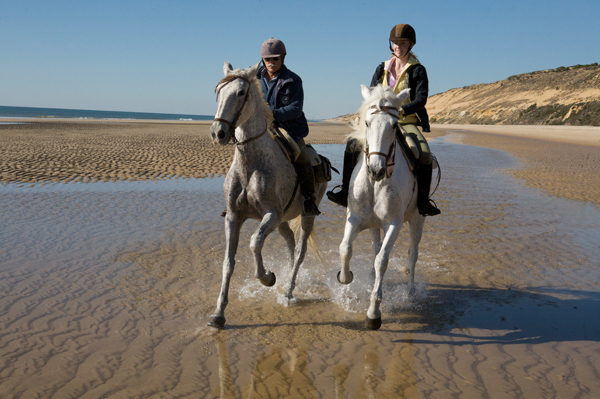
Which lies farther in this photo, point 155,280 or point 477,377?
point 155,280

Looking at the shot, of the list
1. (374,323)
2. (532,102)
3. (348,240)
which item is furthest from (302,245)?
(532,102)

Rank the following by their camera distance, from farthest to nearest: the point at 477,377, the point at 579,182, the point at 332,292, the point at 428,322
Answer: the point at 579,182
the point at 332,292
the point at 428,322
the point at 477,377

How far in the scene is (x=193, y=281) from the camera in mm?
6148

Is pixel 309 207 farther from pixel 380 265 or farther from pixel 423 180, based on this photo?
pixel 423 180

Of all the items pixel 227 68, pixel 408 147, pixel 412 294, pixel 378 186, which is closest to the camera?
pixel 227 68

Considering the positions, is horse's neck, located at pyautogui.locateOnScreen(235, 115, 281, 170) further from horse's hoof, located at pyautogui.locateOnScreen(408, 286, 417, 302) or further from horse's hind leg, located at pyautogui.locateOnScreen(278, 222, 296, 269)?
horse's hoof, located at pyautogui.locateOnScreen(408, 286, 417, 302)

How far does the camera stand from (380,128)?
4.32 meters

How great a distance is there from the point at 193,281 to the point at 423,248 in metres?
4.22

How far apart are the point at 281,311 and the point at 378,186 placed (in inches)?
76.8

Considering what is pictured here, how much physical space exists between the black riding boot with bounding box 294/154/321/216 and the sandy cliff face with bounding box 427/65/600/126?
50.4 metres

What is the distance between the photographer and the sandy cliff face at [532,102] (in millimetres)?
51781

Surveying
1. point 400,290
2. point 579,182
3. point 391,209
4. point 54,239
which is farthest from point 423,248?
point 579,182

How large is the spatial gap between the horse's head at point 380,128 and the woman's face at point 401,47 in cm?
101

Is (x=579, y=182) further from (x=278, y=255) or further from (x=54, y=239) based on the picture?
(x=54, y=239)
